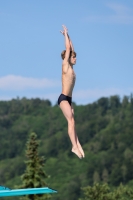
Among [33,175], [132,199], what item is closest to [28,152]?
[33,175]

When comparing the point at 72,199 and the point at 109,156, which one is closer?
the point at 72,199

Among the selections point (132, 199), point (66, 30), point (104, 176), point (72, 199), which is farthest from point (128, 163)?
point (66, 30)

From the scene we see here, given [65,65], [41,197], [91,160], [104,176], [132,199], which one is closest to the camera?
[65,65]

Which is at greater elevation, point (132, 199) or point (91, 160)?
point (91, 160)

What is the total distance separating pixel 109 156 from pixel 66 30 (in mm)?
183864

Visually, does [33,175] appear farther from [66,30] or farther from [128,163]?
[128,163]

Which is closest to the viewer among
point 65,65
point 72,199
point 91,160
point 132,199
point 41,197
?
point 65,65

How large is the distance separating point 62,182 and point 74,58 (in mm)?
168712

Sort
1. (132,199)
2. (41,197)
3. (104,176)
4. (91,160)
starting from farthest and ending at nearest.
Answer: (91,160) < (104,176) < (132,199) < (41,197)

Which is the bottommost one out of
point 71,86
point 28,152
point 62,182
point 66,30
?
point 71,86

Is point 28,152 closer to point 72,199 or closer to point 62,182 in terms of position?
point 72,199

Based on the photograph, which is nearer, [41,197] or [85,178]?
[41,197]

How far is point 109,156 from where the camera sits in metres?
199

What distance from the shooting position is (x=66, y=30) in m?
15.5
